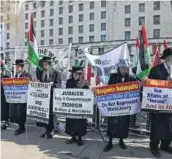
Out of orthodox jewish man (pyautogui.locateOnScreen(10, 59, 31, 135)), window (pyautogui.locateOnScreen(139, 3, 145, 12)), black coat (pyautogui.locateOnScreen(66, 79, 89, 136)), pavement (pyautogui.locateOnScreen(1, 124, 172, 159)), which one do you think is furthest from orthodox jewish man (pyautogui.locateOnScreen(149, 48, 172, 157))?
window (pyautogui.locateOnScreen(139, 3, 145, 12))

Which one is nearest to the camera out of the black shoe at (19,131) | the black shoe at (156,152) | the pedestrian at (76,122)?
the black shoe at (156,152)

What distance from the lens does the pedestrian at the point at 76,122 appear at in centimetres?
877

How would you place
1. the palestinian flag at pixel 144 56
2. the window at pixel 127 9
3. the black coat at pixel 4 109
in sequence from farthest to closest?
1. the window at pixel 127 9
2. the black coat at pixel 4 109
3. the palestinian flag at pixel 144 56

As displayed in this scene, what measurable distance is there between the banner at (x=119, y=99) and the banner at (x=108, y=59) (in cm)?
103

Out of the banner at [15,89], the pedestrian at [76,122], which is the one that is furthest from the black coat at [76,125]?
the banner at [15,89]

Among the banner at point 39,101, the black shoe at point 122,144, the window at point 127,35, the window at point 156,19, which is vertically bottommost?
the black shoe at point 122,144

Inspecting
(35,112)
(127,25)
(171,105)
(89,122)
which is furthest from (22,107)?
(127,25)

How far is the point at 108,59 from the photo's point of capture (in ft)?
31.2

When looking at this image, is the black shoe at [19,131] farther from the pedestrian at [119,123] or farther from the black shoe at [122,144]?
the black shoe at [122,144]

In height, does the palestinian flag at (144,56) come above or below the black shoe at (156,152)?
above

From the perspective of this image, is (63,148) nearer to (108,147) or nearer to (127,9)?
(108,147)

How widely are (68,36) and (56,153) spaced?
288 ft

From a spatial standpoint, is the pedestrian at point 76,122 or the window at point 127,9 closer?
the pedestrian at point 76,122

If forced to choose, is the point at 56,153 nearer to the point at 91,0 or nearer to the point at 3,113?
the point at 3,113
